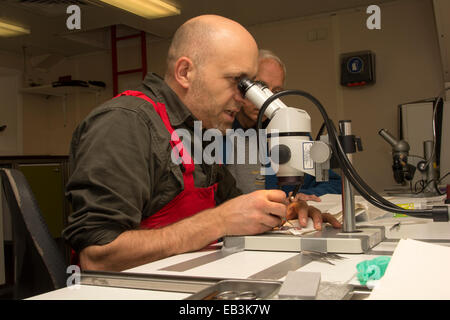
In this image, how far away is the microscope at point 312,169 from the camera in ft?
3.02

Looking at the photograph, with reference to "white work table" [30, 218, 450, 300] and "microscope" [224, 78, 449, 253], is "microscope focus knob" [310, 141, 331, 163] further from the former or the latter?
"white work table" [30, 218, 450, 300]

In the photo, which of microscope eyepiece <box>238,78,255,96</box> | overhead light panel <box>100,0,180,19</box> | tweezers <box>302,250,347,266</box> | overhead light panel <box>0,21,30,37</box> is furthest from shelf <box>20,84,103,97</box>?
tweezers <box>302,250,347,266</box>

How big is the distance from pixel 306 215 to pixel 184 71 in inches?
24.6

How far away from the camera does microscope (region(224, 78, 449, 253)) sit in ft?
3.02

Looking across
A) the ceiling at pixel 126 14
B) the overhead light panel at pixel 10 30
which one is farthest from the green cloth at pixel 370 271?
the overhead light panel at pixel 10 30

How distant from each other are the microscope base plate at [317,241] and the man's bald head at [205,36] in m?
0.63

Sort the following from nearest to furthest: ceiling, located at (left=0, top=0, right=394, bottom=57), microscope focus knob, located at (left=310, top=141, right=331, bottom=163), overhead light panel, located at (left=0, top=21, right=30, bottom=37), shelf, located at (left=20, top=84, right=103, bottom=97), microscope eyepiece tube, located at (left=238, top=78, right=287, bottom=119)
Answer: microscope focus knob, located at (left=310, top=141, right=331, bottom=163) → microscope eyepiece tube, located at (left=238, top=78, right=287, bottom=119) → ceiling, located at (left=0, top=0, right=394, bottom=57) → overhead light panel, located at (left=0, top=21, right=30, bottom=37) → shelf, located at (left=20, top=84, right=103, bottom=97)

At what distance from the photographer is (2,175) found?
3.08ft

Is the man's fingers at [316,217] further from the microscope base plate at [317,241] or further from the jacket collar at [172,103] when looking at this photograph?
the jacket collar at [172,103]

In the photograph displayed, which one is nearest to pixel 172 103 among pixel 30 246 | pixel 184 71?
pixel 184 71

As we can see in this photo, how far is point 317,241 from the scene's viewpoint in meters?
0.93

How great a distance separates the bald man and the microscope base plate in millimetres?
35

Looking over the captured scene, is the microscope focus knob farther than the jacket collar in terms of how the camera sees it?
No
